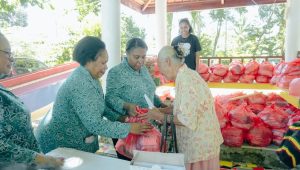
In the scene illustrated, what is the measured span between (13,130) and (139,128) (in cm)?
81

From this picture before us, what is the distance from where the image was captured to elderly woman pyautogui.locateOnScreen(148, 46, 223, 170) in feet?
6.05

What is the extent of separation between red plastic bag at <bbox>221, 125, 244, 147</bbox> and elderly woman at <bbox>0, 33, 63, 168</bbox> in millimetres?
2316

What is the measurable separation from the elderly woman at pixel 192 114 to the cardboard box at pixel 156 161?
1.52 feet

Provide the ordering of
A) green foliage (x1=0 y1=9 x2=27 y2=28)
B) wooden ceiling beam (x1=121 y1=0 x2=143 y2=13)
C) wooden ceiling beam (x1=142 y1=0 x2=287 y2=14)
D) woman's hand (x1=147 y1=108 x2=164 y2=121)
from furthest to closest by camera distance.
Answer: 1. wooden ceiling beam (x1=121 y1=0 x2=143 y2=13)
2. wooden ceiling beam (x1=142 y1=0 x2=287 y2=14)
3. green foliage (x1=0 y1=9 x2=27 y2=28)
4. woman's hand (x1=147 y1=108 x2=164 y2=121)

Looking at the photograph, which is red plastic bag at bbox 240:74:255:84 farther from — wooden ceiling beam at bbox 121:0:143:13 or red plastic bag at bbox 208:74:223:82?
wooden ceiling beam at bbox 121:0:143:13

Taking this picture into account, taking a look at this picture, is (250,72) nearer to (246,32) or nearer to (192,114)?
(192,114)

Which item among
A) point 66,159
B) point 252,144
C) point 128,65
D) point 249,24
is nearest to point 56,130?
point 66,159

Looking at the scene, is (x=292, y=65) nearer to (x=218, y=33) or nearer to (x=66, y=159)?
(x=66, y=159)

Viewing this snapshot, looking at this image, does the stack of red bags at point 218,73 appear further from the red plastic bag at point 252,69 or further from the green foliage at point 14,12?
the green foliage at point 14,12

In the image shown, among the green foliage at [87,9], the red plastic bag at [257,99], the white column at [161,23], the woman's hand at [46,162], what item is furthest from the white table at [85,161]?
the green foliage at [87,9]

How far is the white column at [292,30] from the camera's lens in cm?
526

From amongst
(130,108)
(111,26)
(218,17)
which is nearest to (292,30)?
(111,26)

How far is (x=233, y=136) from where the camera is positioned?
3.32 meters

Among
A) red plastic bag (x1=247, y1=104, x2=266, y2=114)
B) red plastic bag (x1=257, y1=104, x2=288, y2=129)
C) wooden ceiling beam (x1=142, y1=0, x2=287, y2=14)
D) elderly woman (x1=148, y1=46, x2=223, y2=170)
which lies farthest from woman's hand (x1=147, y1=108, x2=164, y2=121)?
wooden ceiling beam (x1=142, y1=0, x2=287, y2=14)
